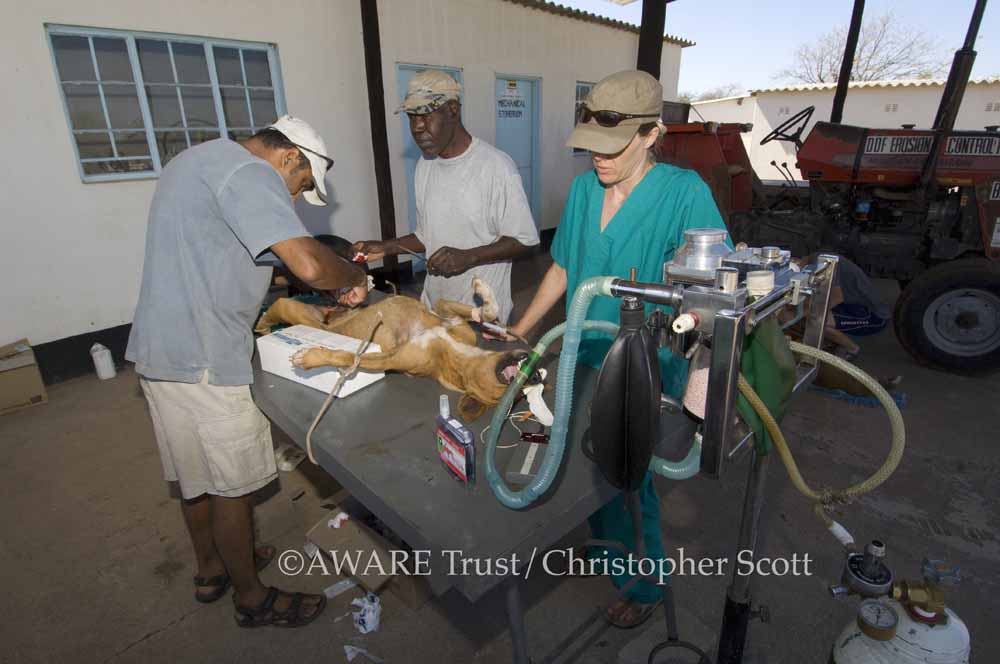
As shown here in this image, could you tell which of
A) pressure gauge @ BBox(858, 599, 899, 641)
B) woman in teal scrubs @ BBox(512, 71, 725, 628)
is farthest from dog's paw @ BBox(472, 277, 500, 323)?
pressure gauge @ BBox(858, 599, 899, 641)

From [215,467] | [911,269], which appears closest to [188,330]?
[215,467]

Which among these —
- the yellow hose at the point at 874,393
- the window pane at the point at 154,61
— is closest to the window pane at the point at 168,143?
the window pane at the point at 154,61

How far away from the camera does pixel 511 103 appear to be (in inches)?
321

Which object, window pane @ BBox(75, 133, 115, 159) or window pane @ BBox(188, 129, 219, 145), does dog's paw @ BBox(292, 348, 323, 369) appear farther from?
window pane @ BBox(188, 129, 219, 145)

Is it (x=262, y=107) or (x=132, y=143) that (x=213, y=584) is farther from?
(x=262, y=107)

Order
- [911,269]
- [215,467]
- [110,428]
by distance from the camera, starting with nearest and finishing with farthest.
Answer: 1. [215,467]
2. [110,428]
3. [911,269]

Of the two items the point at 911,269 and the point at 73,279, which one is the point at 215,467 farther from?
the point at 911,269

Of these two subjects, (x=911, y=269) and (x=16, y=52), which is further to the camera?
(x=911, y=269)

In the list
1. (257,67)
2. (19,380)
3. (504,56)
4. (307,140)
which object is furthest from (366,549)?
(504,56)

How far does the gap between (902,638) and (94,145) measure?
19.9ft

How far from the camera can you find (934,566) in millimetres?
1552

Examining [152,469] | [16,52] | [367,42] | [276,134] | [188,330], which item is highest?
[367,42]

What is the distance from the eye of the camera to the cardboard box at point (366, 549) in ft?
7.95

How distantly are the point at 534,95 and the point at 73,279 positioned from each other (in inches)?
265
